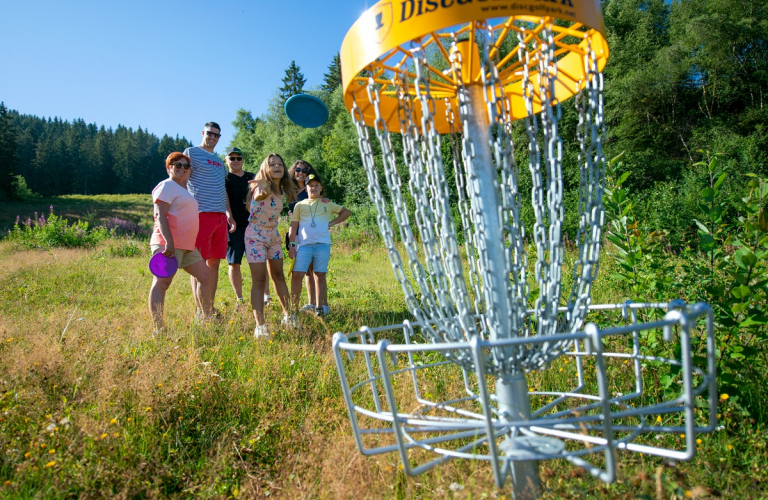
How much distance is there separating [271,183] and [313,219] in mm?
623

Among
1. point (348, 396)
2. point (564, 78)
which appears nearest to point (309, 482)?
point (348, 396)

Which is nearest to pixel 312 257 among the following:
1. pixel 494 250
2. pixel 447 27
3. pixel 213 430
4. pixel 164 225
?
pixel 164 225

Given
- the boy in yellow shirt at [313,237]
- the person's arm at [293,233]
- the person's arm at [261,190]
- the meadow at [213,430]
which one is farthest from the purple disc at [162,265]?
the person's arm at [293,233]

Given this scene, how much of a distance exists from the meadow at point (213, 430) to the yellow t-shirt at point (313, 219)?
1030mm

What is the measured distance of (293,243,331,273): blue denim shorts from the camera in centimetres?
466

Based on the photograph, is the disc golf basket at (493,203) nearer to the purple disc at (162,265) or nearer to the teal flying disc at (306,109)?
the teal flying disc at (306,109)

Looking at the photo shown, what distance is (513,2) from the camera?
100 centimetres

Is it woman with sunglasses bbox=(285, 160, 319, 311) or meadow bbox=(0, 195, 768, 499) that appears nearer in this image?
meadow bbox=(0, 195, 768, 499)

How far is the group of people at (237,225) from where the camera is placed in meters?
3.79

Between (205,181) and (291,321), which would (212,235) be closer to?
(205,181)

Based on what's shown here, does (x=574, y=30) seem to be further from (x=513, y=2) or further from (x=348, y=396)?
(x=348, y=396)

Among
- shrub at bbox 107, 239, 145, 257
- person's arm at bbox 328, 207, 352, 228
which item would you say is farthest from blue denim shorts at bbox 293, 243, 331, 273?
shrub at bbox 107, 239, 145, 257

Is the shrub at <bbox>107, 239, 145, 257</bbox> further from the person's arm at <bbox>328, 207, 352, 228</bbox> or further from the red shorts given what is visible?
the person's arm at <bbox>328, 207, 352, 228</bbox>

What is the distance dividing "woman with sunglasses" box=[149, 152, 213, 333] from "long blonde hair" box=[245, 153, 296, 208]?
0.60 meters
